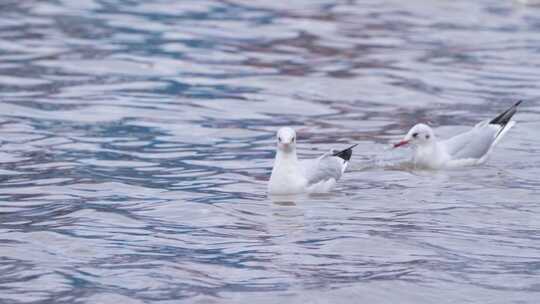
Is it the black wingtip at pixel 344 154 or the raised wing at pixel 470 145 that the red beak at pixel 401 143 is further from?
the black wingtip at pixel 344 154

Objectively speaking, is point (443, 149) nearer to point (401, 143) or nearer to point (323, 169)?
point (401, 143)

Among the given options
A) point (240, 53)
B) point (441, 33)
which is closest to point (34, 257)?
point (240, 53)

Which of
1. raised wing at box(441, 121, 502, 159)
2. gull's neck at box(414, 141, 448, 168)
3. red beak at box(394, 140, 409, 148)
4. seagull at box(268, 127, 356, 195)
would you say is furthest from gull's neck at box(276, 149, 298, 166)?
raised wing at box(441, 121, 502, 159)

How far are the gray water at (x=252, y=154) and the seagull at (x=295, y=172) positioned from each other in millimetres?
124

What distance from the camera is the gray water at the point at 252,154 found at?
30.2ft

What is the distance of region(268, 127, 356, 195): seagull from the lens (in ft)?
37.9

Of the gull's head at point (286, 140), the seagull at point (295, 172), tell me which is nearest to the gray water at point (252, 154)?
the seagull at point (295, 172)

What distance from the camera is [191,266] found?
369 inches

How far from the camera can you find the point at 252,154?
13.5 meters

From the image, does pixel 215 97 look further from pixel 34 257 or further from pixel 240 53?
pixel 34 257

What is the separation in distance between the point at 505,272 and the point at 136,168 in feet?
14.8

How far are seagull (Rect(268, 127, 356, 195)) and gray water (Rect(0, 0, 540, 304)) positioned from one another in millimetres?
124

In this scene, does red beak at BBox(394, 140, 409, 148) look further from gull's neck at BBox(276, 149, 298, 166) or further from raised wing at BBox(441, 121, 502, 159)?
gull's neck at BBox(276, 149, 298, 166)

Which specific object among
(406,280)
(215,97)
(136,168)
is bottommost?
(406,280)
